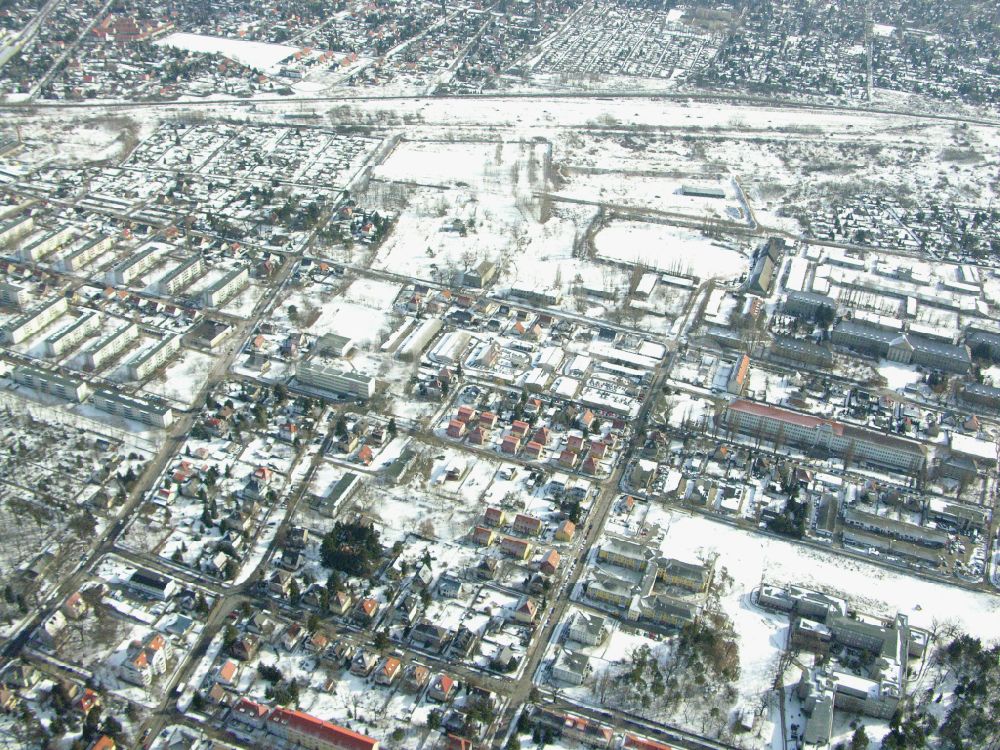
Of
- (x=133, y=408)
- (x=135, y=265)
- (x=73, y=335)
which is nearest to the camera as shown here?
(x=133, y=408)

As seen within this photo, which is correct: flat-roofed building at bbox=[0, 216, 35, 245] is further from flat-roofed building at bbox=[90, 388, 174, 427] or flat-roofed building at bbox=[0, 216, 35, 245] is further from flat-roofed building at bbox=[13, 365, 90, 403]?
flat-roofed building at bbox=[90, 388, 174, 427]

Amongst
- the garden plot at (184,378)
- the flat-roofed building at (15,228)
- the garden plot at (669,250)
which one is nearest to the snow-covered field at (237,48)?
the flat-roofed building at (15,228)

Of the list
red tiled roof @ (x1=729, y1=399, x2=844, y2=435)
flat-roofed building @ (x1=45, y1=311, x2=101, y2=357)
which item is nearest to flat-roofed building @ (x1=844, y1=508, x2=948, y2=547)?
red tiled roof @ (x1=729, y1=399, x2=844, y2=435)

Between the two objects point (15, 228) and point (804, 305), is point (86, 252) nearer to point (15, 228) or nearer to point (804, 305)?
point (15, 228)

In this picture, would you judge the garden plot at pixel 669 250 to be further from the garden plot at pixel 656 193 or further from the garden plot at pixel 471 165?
the garden plot at pixel 471 165

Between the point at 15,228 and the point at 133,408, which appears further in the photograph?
the point at 15,228

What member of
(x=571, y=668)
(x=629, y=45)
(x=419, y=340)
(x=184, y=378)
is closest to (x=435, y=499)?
(x=571, y=668)

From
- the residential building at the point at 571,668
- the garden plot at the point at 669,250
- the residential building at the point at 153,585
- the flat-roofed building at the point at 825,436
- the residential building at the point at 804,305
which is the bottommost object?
the residential building at the point at 153,585
